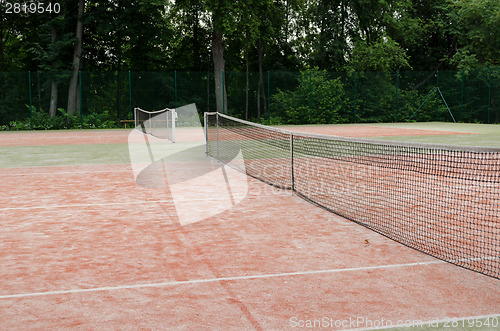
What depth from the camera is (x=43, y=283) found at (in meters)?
4.00

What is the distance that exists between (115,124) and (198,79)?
17.5 ft

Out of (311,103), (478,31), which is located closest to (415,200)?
(311,103)

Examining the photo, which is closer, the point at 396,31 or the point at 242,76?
the point at 242,76

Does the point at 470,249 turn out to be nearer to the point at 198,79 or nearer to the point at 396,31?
the point at 198,79

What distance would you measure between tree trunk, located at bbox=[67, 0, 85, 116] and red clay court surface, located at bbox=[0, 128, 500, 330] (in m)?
23.0

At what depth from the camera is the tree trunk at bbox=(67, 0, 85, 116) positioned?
2856 cm

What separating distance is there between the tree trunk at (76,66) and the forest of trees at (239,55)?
0.24ft

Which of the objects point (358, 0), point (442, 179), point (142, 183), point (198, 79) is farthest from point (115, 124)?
point (442, 179)

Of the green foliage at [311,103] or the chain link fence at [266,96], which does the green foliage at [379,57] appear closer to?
the chain link fence at [266,96]

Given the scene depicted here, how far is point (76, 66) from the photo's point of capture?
94.7ft

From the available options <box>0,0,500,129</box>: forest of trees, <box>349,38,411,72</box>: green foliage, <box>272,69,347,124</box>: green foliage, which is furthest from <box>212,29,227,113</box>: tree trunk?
<box>349,38,411,72</box>: green foliage
